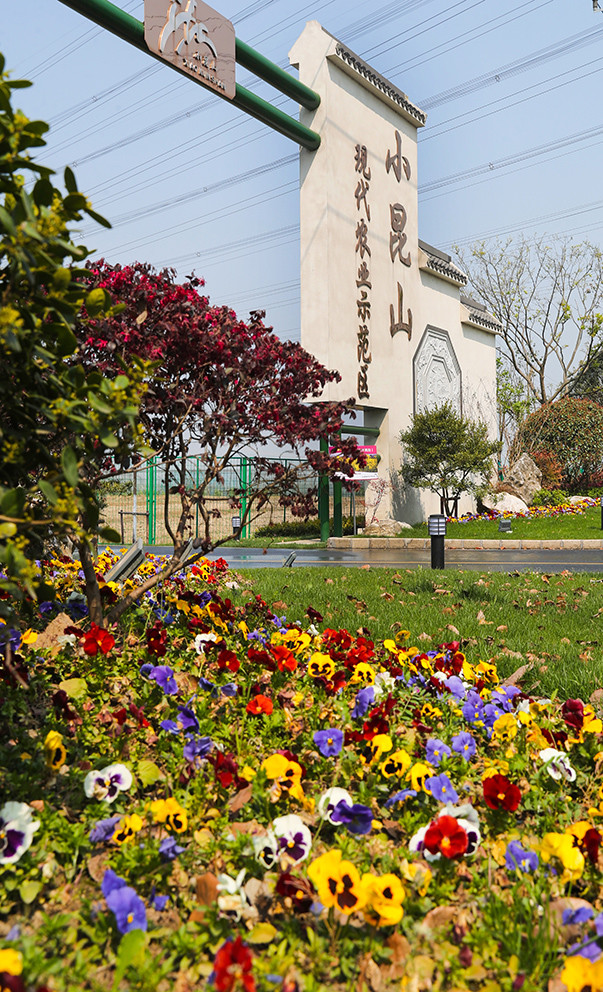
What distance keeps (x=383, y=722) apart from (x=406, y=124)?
23.1m

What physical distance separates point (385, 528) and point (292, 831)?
18.3 metres

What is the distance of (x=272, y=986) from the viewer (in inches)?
55.9

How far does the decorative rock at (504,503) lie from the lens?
24.8 m

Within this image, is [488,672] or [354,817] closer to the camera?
[354,817]

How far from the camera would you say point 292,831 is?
1.81 m

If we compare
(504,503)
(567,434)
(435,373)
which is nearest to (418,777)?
(435,373)

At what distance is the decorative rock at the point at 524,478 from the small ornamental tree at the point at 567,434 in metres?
0.95

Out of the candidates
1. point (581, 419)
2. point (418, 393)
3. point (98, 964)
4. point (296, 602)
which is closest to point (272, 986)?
point (98, 964)

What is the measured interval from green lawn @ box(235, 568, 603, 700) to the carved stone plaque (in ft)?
50.2

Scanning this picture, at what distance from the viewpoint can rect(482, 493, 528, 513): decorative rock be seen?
81.3 feet

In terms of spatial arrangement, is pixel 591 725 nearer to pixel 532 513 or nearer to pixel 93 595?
pixel 93 595

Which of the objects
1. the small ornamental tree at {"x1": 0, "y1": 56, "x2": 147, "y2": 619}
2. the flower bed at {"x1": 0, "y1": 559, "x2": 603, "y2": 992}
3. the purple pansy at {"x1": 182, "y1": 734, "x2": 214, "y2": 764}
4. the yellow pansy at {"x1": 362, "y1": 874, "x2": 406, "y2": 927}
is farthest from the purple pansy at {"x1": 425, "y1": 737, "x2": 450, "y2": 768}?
the small ornamental tree at {"x1": 0, "y1": 56, "x2": 147, "y2": 619}

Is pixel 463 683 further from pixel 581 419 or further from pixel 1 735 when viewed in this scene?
pixel 581 419

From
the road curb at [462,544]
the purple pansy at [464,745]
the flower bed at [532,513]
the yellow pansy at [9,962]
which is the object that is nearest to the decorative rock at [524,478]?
the flower bed at [532,513]
